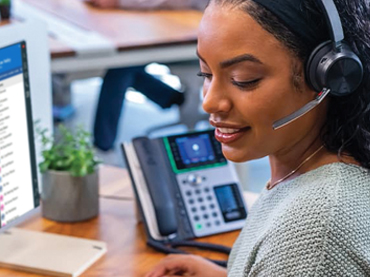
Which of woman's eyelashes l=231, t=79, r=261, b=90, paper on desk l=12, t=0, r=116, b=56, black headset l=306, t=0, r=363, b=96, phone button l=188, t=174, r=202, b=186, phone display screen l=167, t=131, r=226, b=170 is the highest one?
black headset l=306, t=0, r=363, b=96

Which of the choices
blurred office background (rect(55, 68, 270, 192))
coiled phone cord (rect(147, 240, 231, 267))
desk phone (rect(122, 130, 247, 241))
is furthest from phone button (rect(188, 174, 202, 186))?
blurred office background (rect(55, 68, 270, 192))

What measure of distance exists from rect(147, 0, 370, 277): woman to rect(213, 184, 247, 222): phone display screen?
0.46m

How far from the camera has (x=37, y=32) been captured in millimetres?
1703

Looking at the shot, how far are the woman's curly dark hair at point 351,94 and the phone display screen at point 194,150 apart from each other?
1.83ft

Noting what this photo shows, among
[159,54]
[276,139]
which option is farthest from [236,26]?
[159,54]

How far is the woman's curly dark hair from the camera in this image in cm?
102

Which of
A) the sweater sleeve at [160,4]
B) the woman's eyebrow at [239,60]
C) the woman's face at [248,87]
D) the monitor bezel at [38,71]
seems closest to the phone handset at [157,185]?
the monitor bezel at [38,71]

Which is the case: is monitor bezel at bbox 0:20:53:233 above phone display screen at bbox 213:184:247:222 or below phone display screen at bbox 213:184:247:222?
above

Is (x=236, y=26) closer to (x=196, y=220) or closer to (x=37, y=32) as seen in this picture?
(x=196, y=220)

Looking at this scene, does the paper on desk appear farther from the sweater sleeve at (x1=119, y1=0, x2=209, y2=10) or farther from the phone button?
the phone button

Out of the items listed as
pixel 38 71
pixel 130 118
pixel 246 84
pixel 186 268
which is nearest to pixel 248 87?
pixel 246 84

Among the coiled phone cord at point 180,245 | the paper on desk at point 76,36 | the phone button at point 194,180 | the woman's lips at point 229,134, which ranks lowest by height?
the coiled phone cord at point 180,245

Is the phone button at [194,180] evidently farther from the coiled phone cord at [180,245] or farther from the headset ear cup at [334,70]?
the headset ear cup at [334,70]

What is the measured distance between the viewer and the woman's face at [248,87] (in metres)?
1.02
